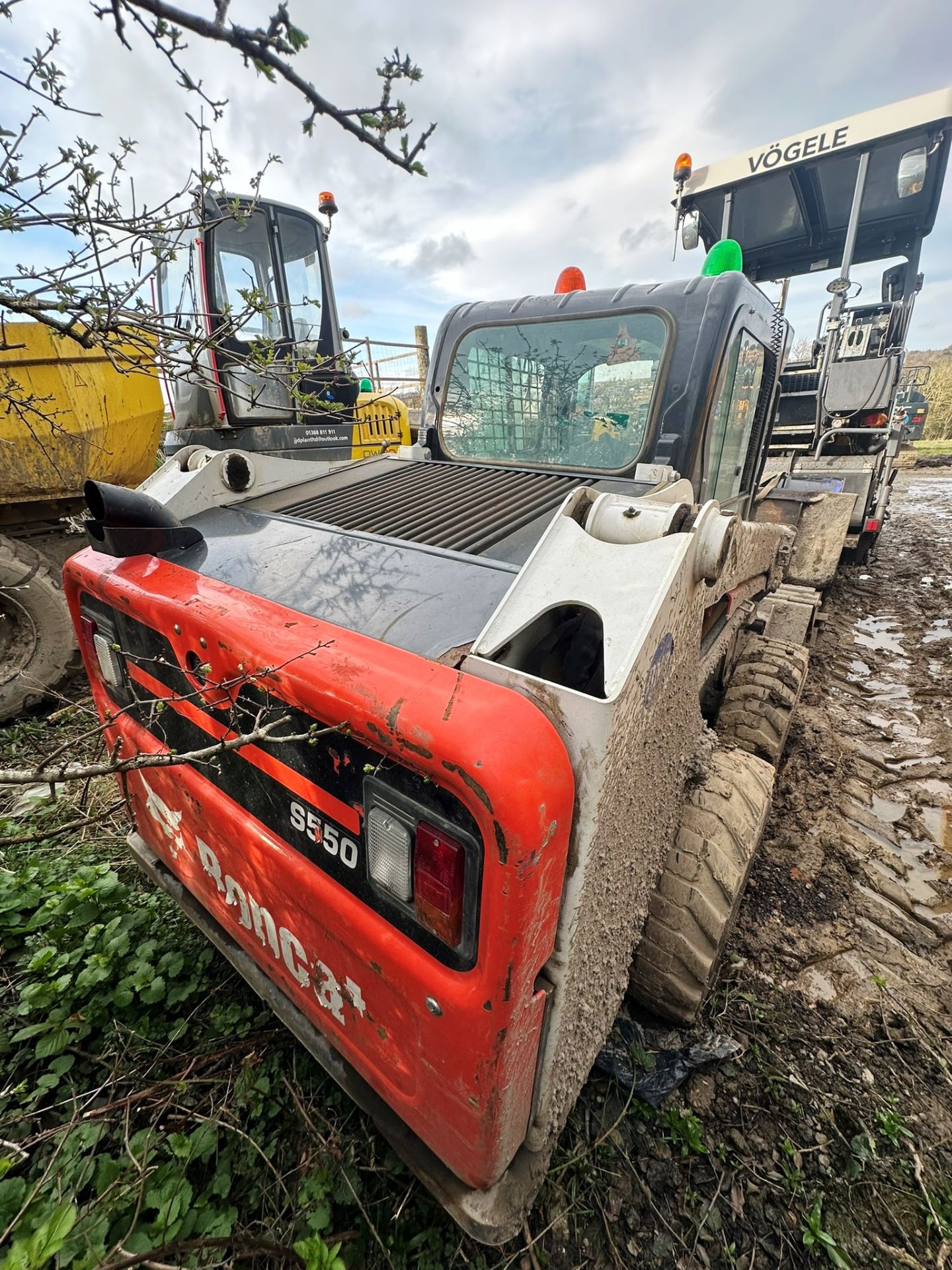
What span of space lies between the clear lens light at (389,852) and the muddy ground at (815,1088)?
43.7 inches

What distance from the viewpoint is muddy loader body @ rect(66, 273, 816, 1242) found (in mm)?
925

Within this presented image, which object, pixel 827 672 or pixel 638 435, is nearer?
pixel 638 435

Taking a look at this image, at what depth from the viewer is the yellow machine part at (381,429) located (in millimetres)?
7199

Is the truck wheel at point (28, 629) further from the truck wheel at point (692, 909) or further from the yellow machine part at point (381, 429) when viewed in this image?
the yellow machine part at point (381, 429)

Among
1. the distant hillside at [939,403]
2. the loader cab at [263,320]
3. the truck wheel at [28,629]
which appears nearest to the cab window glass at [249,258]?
the loader cab at [263,320]

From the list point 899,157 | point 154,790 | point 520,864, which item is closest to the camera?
point 520,864

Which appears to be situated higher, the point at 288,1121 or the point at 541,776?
the point at 541,776

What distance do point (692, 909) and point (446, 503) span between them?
154 centimetres

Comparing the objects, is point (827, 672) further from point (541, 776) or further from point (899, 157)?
point (899, 157)

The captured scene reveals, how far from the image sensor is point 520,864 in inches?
32.6

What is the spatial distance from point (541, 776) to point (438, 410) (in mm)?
2427

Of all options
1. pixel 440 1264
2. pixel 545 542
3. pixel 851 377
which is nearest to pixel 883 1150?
pixel 440 1264

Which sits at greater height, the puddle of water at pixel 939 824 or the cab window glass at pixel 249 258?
the cab window glass at pixel 249 258

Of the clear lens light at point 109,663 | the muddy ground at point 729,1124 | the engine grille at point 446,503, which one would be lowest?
the muddy ground at point 729,1124
